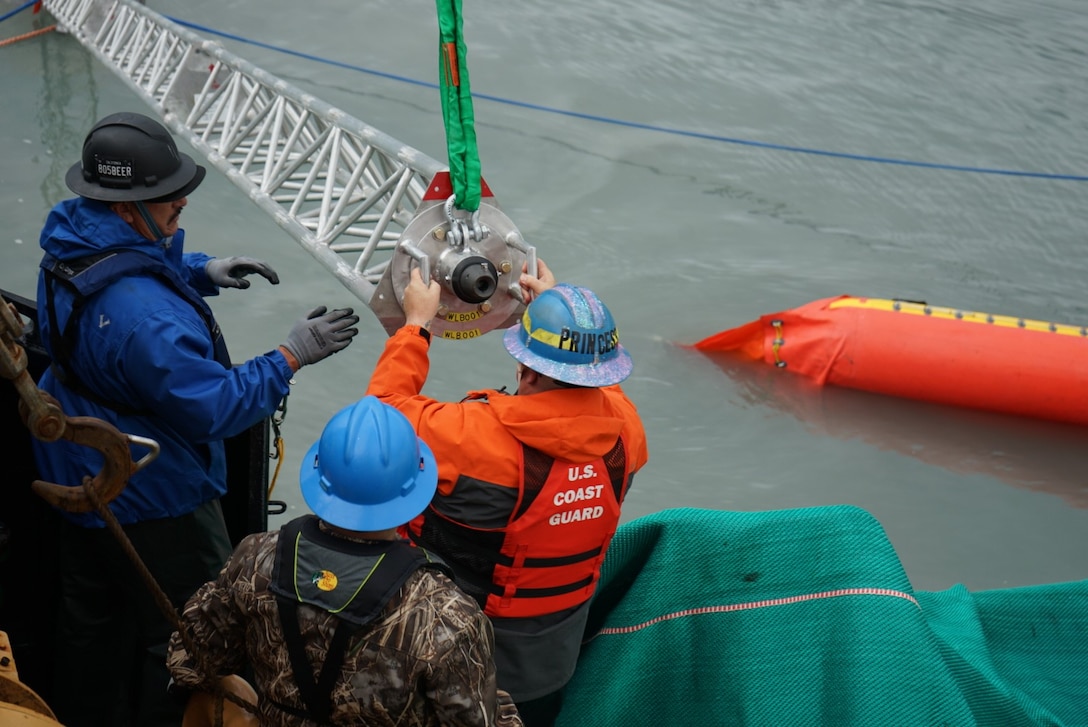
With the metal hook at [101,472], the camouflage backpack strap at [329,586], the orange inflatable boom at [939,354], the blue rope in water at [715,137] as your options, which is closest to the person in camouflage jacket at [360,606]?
the camouflage backpack strap at [329,586]

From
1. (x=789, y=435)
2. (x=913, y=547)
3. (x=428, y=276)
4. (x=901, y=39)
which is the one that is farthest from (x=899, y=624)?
(x=901, y=39)

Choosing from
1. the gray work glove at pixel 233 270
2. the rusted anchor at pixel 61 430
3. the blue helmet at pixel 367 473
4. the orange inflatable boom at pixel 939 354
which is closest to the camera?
the rusted anchor at pixel 61 430

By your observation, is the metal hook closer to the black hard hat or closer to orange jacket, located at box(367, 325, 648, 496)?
orange jacket, located at box(367, 325, 648, 496)

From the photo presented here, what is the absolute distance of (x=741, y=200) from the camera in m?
10.7

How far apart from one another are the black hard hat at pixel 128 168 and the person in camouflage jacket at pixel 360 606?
1275 mm

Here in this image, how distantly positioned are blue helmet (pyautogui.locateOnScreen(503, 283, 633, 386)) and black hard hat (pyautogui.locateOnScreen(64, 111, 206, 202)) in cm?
118

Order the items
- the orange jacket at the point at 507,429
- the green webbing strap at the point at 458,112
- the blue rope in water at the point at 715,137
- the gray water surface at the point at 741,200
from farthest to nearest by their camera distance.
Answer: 1. the blue rope in water at the point at 715,137
2. the gray water surface at the point at 741,200
3. the green webbing strap at the point at 458,112
4. the orange jacket at the point at 507,429

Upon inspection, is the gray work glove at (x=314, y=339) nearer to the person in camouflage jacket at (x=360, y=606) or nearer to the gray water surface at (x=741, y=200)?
the person in camouflage jacket at (x=360, y=606)

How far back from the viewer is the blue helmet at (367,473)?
228 centimetres

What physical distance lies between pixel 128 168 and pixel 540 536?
5.60ft

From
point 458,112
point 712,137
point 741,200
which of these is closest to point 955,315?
point 741,200

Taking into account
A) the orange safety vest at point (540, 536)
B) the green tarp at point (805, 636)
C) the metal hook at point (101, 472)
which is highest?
the metal hook at point (101, 472)

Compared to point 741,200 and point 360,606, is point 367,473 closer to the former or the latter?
point 360,606

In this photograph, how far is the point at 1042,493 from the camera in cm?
716
